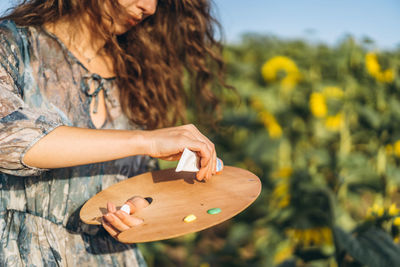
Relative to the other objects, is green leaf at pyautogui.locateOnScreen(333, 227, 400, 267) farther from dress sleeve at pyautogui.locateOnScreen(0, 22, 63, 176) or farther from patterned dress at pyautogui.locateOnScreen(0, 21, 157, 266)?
dress sleeve at pyautogui.locateOnScreen(0, 22, 63, 176)

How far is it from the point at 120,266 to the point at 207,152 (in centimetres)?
51

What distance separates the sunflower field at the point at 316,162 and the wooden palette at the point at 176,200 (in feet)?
2.10

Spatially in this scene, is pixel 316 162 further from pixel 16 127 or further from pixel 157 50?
pixel 16 127

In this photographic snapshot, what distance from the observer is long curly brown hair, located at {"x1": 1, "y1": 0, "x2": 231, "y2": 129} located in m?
1.10

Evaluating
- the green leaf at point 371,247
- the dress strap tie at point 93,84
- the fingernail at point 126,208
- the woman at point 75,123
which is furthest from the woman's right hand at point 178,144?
the green leaf at point 371,247

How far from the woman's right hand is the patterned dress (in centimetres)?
21

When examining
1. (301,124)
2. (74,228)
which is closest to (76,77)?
(74,228)

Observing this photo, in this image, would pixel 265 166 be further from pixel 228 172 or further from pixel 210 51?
pixel 228 172

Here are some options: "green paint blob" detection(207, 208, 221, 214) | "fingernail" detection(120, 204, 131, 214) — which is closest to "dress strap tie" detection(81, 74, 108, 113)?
"fingernail" detection(120, 204, 131, 214)

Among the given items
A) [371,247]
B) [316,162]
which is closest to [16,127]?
[371,247]

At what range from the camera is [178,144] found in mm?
829

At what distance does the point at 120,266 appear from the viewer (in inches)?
44.9

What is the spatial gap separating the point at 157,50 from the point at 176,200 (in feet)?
2.39

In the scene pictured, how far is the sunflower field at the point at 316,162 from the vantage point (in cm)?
171
